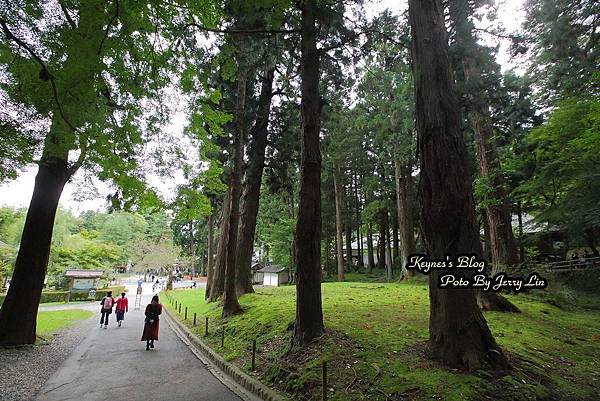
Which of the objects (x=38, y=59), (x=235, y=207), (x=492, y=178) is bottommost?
(x=235, y=207)

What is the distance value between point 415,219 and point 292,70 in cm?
1705

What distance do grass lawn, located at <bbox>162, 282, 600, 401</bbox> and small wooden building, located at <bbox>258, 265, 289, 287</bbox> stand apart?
2776 centimetres

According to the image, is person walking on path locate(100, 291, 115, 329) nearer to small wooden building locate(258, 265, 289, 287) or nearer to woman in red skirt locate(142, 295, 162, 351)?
woman in red skirt locate(142, 295, 162, 351)

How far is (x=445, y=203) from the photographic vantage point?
4.46 metres

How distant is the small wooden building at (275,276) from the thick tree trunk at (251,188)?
23188 mm

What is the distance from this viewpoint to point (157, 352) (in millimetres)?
8719

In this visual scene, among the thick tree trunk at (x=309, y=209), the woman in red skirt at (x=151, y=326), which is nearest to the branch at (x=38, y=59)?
the thick tree trunk at (x=309, y=209)

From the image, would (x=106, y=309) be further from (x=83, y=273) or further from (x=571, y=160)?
(x=83, y=273)

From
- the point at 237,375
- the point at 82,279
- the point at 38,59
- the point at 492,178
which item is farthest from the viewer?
the point at 82,279

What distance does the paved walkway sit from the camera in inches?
209

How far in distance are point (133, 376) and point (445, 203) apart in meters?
6.66

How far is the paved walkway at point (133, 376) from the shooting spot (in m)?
5.32

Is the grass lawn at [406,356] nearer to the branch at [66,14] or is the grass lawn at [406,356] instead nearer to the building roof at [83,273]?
the branch at [66,14]

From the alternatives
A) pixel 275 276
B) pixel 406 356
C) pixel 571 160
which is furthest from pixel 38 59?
pixel 275 276
